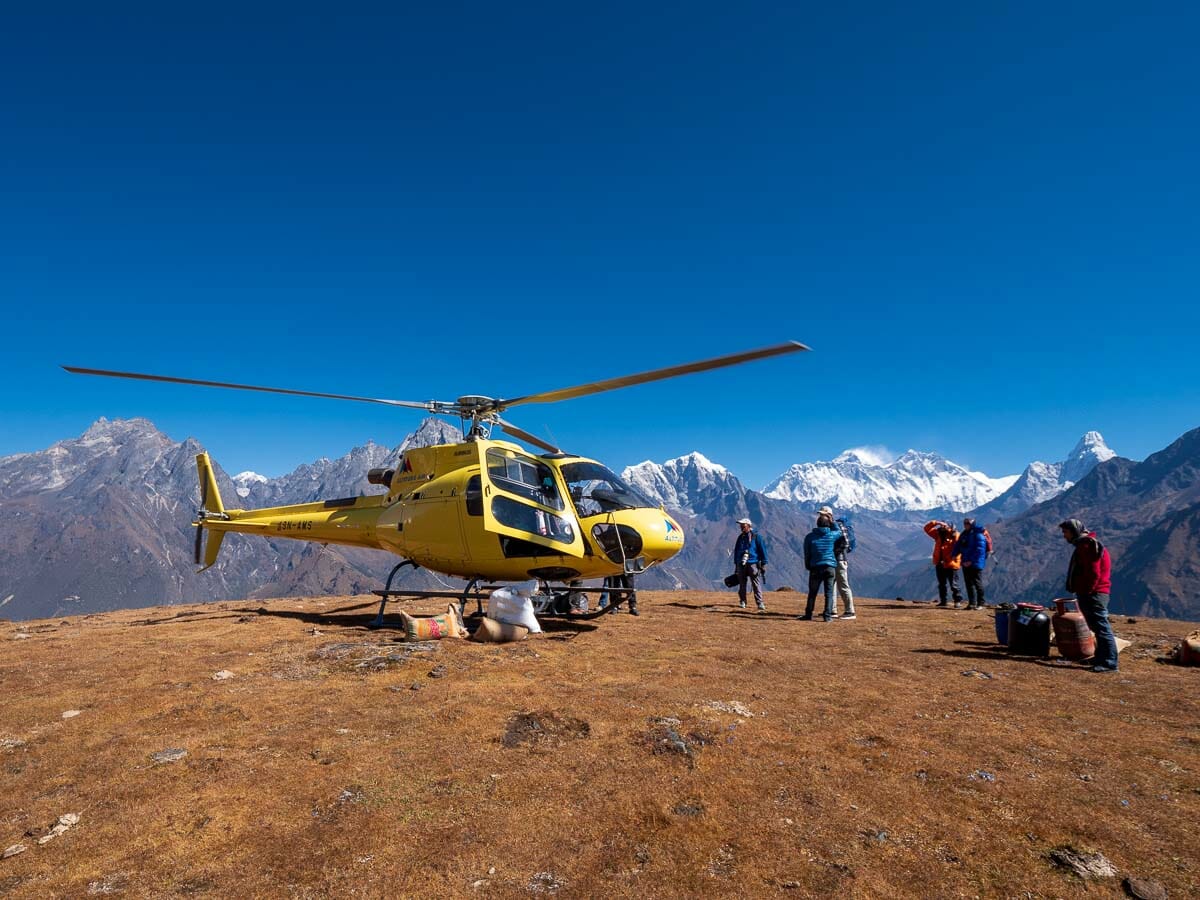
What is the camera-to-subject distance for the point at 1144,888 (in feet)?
11.6

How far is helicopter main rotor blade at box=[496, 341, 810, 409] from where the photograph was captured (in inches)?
376

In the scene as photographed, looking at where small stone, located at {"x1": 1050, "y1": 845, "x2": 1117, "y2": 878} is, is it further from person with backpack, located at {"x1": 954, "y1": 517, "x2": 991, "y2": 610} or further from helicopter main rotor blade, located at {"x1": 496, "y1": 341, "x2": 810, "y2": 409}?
person with backpack, located at {"x1": 954, "y1": 517, "x2": 991, "y2": 610}

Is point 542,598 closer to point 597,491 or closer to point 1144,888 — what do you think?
point 597,491

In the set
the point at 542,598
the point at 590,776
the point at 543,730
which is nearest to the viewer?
the point at 590,776

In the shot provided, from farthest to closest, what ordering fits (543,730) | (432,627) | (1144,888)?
(432,627) → (543,730) → (1144,888)

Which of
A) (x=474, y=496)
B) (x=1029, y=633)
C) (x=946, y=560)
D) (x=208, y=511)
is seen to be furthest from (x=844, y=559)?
(x=208, y=511)

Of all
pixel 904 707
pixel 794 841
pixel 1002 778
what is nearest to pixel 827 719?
pixel 904 707

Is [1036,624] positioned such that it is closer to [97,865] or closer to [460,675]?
[460,675]

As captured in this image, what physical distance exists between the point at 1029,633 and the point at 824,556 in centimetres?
466

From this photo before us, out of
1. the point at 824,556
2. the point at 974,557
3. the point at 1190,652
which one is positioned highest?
the point at 824,556

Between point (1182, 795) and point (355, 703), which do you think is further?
point (355, 703)

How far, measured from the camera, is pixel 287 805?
181 inches

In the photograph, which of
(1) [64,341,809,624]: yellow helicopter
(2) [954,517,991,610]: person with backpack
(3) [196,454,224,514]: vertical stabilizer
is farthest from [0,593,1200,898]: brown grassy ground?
(3) [196,454,224,514]: vertical stabilizer

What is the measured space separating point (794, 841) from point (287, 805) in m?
3.93
